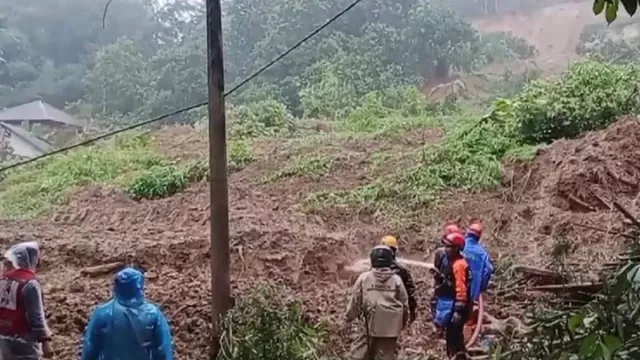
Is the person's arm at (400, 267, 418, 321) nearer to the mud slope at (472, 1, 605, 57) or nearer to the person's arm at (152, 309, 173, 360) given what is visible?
the person's arm at (152, 309, 173, 360)

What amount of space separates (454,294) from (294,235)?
3.19 m

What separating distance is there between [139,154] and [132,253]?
24.3 ft

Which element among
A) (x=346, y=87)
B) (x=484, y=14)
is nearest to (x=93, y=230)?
(x=346, y=87)

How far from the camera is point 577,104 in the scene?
10938 millimetres

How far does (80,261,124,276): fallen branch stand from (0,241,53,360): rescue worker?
3.12m

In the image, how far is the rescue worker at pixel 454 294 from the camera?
4.97 meters

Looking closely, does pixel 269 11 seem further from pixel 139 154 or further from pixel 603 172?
pixel 603 172

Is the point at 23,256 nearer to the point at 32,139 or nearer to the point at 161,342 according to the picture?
the point at 161,342

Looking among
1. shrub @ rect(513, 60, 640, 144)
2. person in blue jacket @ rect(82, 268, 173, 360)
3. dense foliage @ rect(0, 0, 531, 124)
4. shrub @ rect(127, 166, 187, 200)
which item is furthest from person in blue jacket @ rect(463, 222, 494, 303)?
dense foliage @ rect(0, 0, 531, 124)

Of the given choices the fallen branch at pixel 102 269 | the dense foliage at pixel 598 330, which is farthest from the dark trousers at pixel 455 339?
the fallen branch at pixel 102 269

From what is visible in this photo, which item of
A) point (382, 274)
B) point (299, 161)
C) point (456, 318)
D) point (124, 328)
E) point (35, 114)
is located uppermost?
point (35, 114)

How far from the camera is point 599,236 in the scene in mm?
7773

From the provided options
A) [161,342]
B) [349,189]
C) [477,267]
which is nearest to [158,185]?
[349,189]

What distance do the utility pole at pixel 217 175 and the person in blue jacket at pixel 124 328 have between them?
35.7 inches
